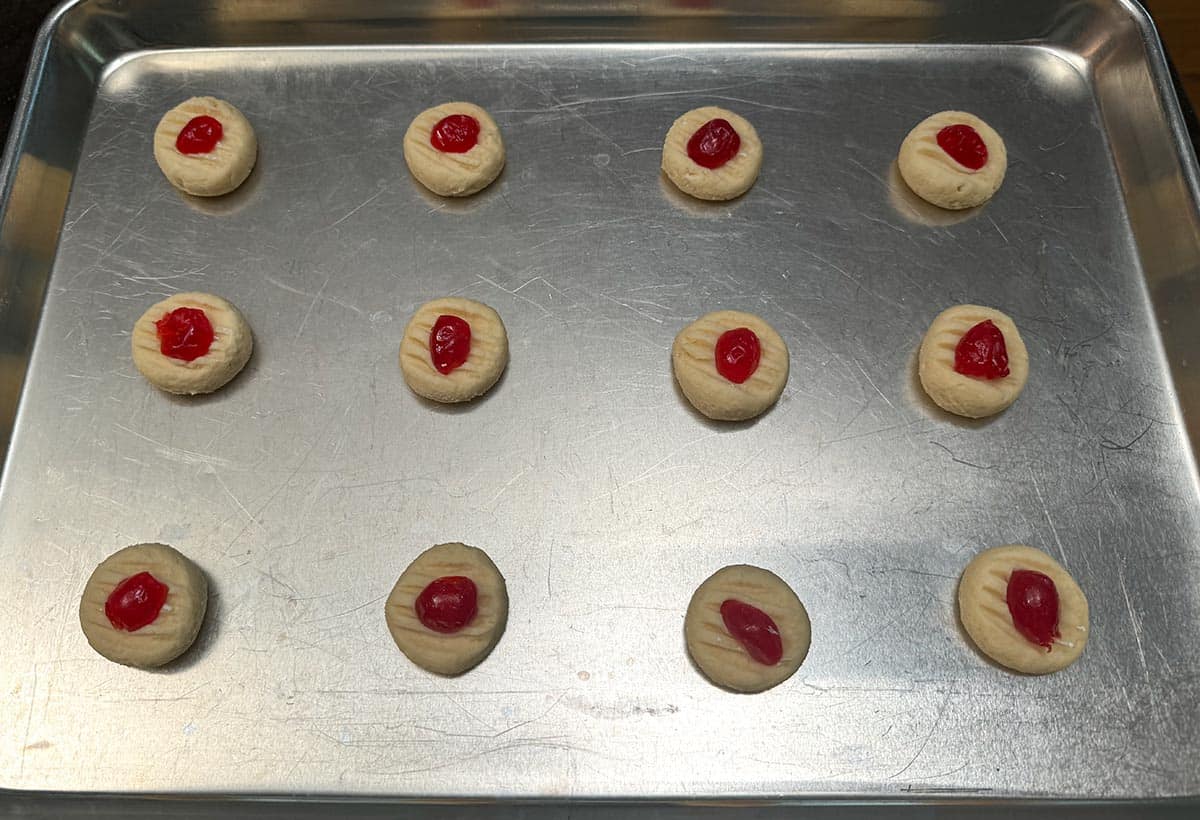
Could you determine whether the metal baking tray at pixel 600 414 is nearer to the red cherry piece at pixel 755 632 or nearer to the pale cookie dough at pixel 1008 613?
the pale cookie dough at pixel 1008 613

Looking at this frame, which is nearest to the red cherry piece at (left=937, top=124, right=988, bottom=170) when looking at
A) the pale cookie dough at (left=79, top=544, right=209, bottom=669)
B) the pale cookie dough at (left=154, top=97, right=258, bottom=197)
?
the pale cookie dough at (left=154, top=97, right=258, bottom=197)

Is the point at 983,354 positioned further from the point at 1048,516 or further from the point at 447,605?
the point at 447,605

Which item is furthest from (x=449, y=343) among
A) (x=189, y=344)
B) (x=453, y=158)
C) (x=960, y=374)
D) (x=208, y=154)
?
(x=960, y=374)

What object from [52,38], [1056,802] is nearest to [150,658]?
[52,38]

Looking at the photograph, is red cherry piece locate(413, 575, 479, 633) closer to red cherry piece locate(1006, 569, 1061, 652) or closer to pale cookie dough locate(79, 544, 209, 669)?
pale cookie dough locate(79, 544, 209, 669)

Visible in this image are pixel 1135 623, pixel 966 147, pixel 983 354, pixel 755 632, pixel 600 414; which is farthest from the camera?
pixel 966 147

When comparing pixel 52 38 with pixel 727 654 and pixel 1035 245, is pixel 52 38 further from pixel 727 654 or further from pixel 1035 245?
pixel 1035 245
